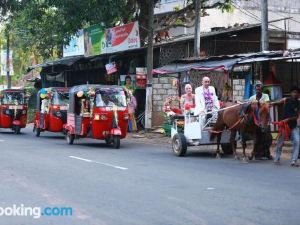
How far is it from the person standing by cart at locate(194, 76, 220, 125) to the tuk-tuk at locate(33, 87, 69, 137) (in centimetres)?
975

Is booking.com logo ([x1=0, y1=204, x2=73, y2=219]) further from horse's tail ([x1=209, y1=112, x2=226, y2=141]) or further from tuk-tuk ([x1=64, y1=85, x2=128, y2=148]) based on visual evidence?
tuk-tuk ([x1=64, y1=85, x2=128, y2=148])

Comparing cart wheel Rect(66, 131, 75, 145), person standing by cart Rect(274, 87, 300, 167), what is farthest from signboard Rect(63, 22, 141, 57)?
person standing by cart Rect(274, 87, 300, 167)

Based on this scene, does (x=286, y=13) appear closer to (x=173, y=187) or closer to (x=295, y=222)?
(x=173, y=187)

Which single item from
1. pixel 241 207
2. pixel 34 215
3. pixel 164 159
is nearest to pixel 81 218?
pixel 34 215

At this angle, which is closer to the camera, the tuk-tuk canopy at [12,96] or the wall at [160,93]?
the wall at [160,93]

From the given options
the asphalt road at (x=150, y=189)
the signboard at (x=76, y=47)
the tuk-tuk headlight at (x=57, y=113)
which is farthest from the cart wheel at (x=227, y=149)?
the signboard at (x=76, y=47)

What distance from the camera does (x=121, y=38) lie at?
2531 cm

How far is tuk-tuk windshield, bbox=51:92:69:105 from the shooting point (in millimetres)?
23531

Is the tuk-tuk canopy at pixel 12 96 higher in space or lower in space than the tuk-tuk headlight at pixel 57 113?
higher

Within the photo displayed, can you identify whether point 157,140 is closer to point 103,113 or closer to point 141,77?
point 103,113

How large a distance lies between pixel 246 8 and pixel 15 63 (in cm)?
3150

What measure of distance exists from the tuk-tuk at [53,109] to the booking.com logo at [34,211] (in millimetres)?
15114

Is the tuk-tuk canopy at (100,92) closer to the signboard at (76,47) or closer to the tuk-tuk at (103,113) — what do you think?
the tuk-tuk at (103,113)

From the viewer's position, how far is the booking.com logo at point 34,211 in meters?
7.86
